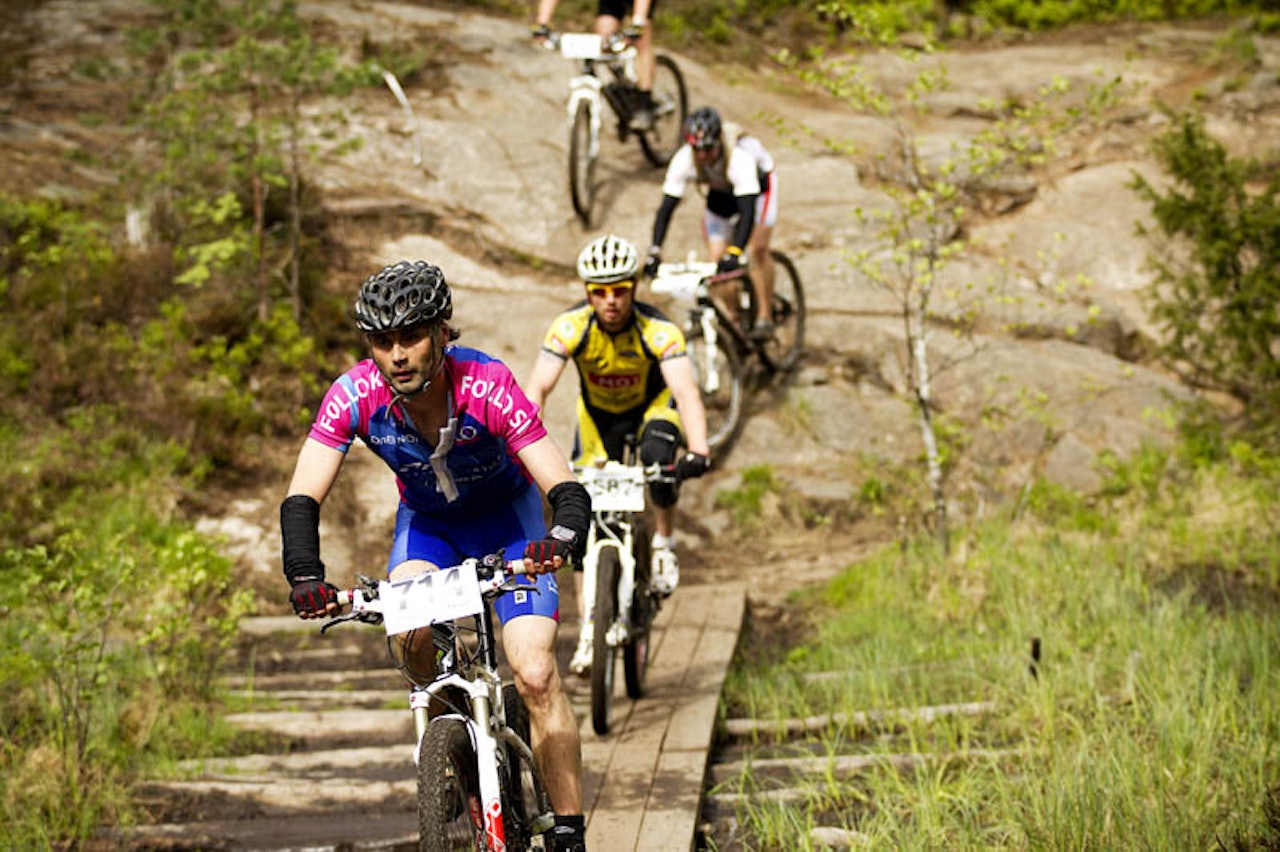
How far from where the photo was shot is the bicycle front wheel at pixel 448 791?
3797 millimetres

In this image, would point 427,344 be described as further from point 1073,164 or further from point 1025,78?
point 1025,78

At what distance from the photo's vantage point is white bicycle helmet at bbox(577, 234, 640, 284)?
6.78 meters

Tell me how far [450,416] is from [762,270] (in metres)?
7.08

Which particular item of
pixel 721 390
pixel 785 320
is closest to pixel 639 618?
pixel 721 390

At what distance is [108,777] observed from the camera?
6.11 m

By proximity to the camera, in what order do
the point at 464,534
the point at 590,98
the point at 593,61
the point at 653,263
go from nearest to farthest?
the point at 464,534 < the point at 653,263 < the point at 590,98 < the point at 593,61

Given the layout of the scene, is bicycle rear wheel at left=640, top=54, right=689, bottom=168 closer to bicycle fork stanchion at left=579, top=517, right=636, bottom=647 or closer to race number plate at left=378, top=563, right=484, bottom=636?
bicycle fork stanchion at left=579, top=517, right=636, bottom=647

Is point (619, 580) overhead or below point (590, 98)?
below

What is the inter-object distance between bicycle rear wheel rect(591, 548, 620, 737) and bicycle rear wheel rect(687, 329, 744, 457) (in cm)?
450

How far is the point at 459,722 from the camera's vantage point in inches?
159

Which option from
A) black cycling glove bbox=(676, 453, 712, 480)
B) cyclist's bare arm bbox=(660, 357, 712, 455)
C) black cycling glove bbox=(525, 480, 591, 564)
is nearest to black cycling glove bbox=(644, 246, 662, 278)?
cyclist's bare arm bbox=(660, 357, 712, 455)

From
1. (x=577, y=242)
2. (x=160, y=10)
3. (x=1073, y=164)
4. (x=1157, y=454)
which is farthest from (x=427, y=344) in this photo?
(x=160, y=10)

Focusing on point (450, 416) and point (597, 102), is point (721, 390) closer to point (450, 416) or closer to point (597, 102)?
point (597, 102)

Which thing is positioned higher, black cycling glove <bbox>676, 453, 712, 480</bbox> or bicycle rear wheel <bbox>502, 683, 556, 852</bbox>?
black cycling glove <bbox>676, 453, 712, 480</bbox>
